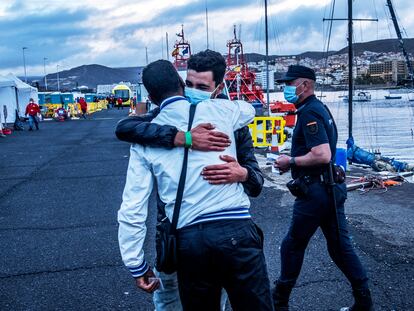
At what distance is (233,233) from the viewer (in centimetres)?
260

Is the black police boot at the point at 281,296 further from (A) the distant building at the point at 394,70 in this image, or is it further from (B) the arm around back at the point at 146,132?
(A) the distant building at the point at 394,70

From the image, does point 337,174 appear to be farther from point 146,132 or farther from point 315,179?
point 146,132

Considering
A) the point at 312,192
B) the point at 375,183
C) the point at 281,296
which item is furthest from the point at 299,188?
the point at 375,183

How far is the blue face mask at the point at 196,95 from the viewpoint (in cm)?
285

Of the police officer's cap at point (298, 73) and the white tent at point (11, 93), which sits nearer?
the police officer's cap at point (298, 73)

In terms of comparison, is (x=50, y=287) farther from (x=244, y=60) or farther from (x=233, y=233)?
(x=244, y=60)

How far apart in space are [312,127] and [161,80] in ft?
5.44

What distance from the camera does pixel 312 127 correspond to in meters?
4.00

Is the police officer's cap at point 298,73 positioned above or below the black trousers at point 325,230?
above

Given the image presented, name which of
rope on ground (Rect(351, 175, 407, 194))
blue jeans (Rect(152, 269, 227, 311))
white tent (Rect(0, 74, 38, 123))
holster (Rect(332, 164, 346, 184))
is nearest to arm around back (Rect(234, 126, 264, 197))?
blue jeans (Rect(152, 269, 227, 311))

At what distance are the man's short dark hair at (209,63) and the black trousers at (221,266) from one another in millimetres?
855

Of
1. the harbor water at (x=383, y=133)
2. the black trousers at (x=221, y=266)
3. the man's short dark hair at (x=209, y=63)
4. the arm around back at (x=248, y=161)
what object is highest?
the man's short dark hair at (x=209, y=63)

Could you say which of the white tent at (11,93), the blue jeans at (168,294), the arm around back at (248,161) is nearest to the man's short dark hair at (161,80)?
the arm around back at (248,161)

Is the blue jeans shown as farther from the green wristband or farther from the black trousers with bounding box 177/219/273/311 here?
the green wristband
